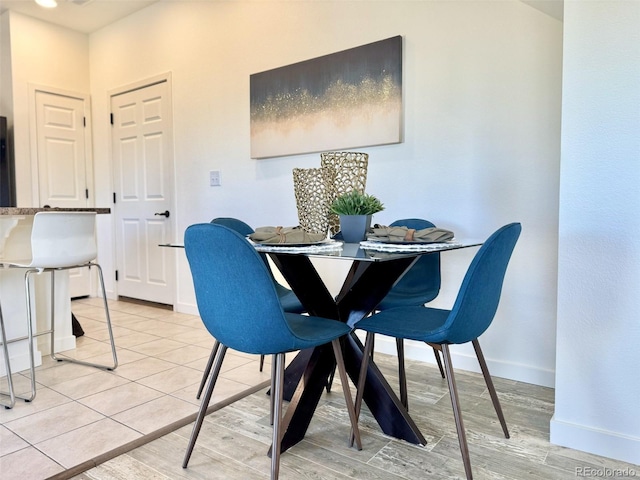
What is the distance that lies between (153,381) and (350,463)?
1.27 meters

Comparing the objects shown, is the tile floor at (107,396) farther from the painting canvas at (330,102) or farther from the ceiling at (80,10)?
the ceiling at (80,10)

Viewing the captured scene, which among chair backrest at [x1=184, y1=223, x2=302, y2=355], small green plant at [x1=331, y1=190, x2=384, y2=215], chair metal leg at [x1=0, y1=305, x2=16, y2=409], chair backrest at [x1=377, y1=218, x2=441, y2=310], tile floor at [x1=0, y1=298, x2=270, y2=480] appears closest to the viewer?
chair backrest at [x1=184, y1=223, x2=302, y2=355]

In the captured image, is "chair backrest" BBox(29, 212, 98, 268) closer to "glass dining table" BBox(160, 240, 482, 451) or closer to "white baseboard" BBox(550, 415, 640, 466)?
"glass dining table" BBox(160, 240, 482, 451)

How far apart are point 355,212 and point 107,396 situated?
4.98 feet

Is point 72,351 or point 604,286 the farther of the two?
point 72,351

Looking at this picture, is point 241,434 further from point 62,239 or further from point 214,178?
point 214,178

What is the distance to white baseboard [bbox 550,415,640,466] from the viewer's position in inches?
61.4

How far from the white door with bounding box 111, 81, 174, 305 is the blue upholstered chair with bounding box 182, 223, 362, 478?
288cm

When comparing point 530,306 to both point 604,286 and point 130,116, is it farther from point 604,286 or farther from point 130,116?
point 130,116

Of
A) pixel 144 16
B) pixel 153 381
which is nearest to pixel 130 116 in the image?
pixel 144 16

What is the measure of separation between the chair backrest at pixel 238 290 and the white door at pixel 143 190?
9.47 feet

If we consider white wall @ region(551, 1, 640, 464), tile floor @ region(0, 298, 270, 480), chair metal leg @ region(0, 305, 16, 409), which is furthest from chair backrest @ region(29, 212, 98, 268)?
white wall @ region(551, 1, 640, 464)

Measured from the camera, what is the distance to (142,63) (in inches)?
166

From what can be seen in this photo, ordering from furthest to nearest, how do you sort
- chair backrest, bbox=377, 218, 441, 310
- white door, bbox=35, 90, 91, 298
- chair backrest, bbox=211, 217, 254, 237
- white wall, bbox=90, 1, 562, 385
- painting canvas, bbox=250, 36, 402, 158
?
white door, bbox=35, 90, 91, 298 < painting canvas, bbox=250, 36, 402, 158 < chair backrest, bbox=211, 217, 254, 237 < white wall, bbox=90, 1, 562, 385 < chair backrest, bbox=377, 218, 441, 310
